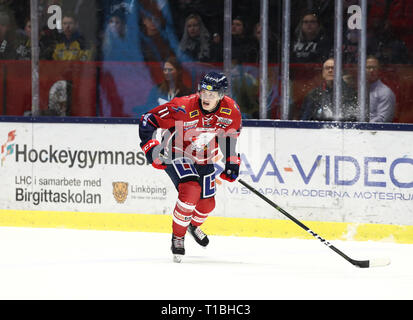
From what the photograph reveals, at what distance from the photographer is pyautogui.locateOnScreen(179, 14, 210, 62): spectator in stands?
20.1 feet

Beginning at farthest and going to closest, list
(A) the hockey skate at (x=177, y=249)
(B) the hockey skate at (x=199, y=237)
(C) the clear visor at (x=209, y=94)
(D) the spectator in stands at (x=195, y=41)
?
(D) the spectator in stands at (x=195, y=41), (B) the hockey skate at (x=199, y=237), (A) the hockey skate at (x=177, y=249), (C) the clear visor at (x=209, y=94)

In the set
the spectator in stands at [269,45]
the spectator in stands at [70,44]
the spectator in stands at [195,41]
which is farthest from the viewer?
the spectator in stands at [70,44]

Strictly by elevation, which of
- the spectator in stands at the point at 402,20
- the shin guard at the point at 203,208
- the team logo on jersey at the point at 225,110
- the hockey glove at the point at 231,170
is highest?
the spectator in stands at the point at 402,20

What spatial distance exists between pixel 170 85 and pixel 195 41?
0.39 metres

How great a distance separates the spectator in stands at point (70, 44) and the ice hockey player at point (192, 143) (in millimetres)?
1683

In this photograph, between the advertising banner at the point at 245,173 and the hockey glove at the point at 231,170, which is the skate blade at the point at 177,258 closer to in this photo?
the hockey glove at the point at 231,170

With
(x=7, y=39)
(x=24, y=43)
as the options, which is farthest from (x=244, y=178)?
(x=7, y=39)

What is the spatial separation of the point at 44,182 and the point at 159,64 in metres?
1.27

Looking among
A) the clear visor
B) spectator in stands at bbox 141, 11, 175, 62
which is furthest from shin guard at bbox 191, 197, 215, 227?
spectator in stands at bbox 141, 11, 175, 62

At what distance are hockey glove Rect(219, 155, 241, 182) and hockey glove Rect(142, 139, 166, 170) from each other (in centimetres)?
40

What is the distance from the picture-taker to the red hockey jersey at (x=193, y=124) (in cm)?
484

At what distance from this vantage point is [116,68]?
6332 millimetres

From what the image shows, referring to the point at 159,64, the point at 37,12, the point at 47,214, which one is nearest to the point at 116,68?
the point at 159,64

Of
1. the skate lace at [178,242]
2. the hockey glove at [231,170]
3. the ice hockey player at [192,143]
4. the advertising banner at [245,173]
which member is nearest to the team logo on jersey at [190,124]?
the ice hockey player at [192,143]
